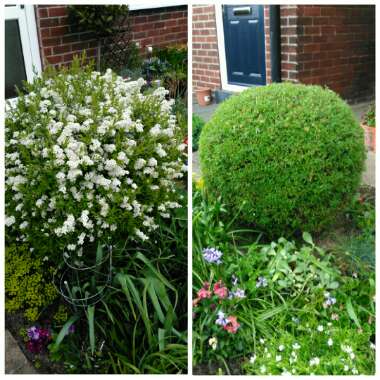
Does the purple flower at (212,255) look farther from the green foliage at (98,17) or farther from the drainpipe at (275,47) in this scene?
the green foliage at (98,17)

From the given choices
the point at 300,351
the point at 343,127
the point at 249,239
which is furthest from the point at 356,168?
the point at 300,351

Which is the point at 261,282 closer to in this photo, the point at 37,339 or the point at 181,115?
the point at 37,339

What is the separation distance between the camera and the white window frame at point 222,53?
5.91m

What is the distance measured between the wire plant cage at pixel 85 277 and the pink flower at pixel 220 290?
21.2 inches

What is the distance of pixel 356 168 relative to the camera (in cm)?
297

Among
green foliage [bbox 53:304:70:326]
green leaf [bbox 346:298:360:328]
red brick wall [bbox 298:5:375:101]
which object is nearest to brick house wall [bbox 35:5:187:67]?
red brick wall [bbox 298:5:375:101]

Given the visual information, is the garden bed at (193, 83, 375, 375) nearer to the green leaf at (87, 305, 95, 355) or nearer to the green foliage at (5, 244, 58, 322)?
the green leaf at (87, 305, 95, 355)

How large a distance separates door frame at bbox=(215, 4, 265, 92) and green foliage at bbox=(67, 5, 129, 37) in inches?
57.5

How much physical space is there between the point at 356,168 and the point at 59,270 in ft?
6.02

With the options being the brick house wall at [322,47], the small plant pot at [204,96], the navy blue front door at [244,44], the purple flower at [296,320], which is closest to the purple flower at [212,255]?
the purple flower at [296,320]

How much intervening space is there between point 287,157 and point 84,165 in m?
1.14

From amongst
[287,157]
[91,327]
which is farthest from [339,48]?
[91,327]

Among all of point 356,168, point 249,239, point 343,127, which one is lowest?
point 249,239

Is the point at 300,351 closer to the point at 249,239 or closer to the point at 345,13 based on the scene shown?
the point at 249,239
